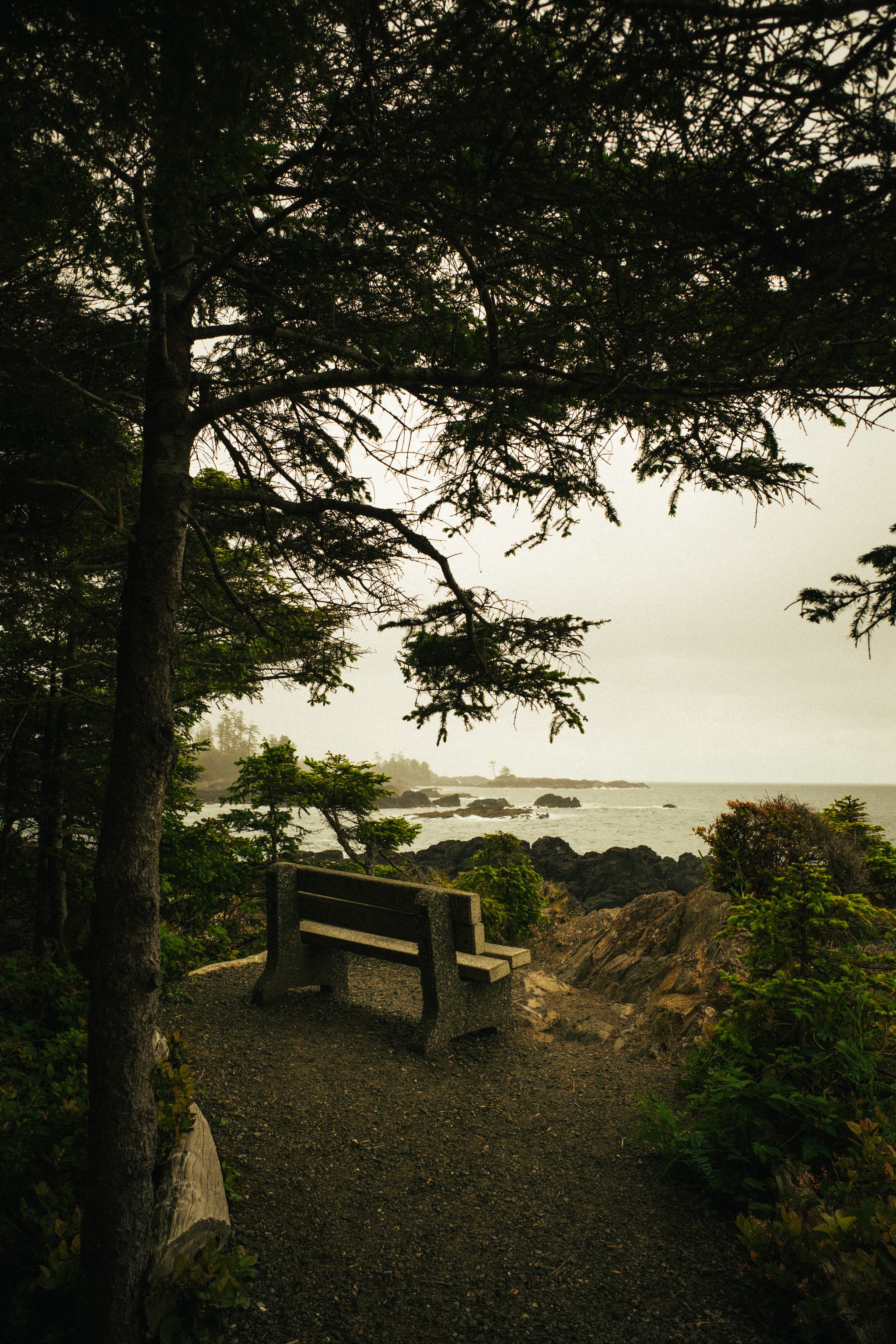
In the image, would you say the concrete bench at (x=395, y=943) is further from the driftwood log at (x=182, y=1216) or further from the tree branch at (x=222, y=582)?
the tree branch at (x=222, y=582)

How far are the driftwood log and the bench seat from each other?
2116 millimetres

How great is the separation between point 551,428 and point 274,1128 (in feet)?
13.9

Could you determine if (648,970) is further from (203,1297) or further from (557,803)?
(557,803)

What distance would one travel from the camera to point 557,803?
5884 cm

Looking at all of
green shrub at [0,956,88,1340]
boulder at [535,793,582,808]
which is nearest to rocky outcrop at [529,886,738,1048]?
green shrub at [0,956,88,1340]

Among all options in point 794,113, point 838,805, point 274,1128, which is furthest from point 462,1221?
point 838,805

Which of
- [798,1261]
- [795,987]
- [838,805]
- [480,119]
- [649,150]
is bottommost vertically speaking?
[798,1261]

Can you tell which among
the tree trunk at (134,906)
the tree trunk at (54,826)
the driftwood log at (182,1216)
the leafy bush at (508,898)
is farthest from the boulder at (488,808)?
the tree trunk at (134,906)

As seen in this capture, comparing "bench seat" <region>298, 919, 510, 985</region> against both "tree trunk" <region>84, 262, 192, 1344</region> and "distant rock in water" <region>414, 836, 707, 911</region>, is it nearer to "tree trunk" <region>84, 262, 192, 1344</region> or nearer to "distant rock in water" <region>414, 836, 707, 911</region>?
"tree trunk" <region>84, 262, 192, 1344</region>

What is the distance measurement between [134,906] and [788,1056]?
3.35m

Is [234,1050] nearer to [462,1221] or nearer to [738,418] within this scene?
[462,1221]

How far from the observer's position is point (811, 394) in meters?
2.84

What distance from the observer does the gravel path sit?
2.66 metres

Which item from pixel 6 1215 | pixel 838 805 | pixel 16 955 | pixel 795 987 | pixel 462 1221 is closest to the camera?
pixel 6 1215
